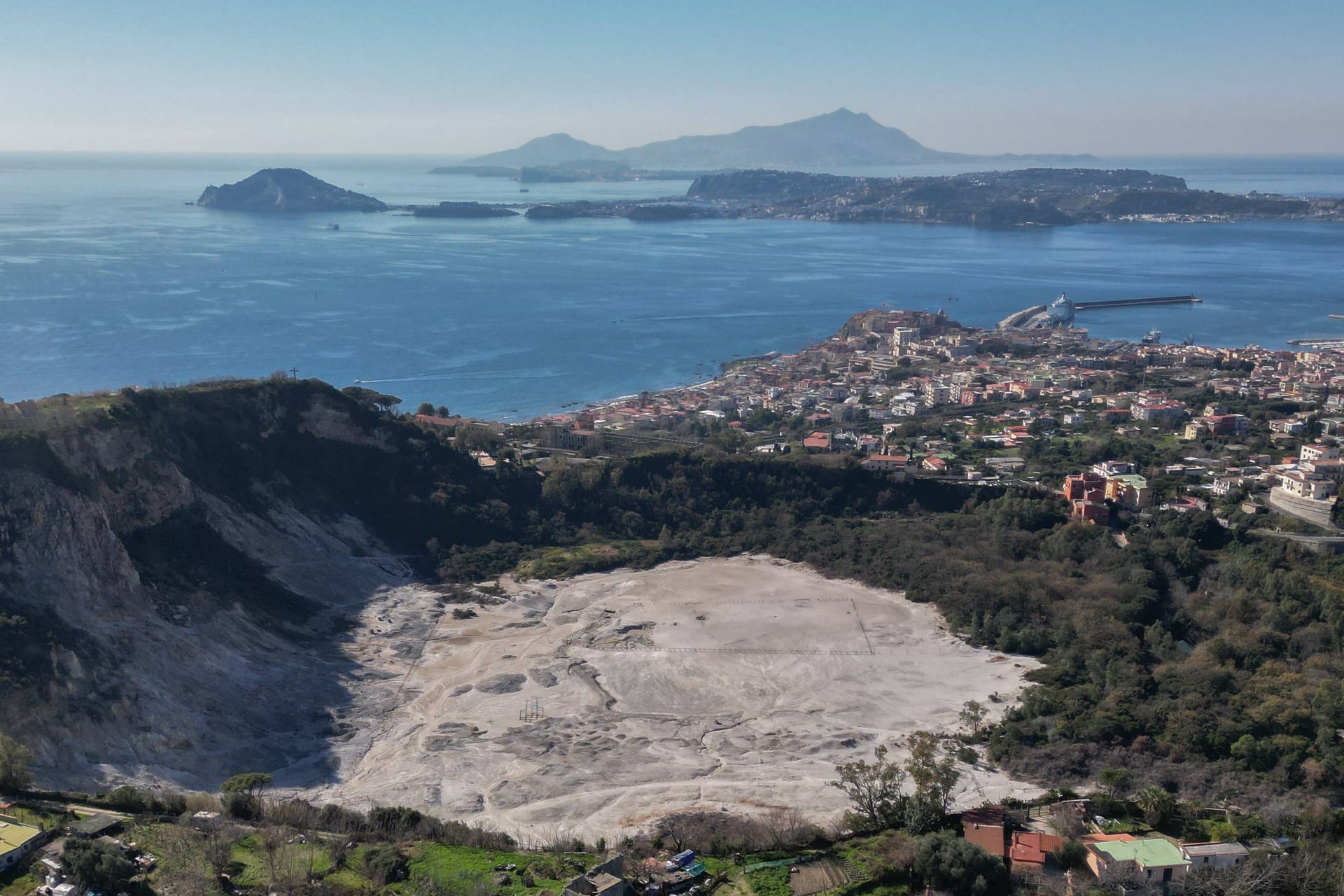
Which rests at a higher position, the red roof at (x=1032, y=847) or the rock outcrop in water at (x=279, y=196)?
the rock outcrop in water at (x=279, y=196)

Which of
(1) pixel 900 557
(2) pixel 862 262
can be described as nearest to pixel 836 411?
(1) pixel 900 557

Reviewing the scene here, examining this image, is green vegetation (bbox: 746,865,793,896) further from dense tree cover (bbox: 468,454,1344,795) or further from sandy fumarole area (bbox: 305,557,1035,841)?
dense tree cover (bbox: 468,454,1344,795)

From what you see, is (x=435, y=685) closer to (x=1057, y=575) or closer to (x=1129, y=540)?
(x=1057, y=575)

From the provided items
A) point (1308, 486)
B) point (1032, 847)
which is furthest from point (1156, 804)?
point (1308, 486)

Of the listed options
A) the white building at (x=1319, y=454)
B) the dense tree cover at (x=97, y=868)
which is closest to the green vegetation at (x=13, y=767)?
the dense tree cover at (x=97, y=868)

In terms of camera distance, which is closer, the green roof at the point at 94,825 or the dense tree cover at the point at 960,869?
the dense tree cover at the point at 960,869

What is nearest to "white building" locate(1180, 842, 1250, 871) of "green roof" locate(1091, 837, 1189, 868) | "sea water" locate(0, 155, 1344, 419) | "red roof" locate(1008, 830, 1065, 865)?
"green roof" locate(1091, 837, 1189, 868)

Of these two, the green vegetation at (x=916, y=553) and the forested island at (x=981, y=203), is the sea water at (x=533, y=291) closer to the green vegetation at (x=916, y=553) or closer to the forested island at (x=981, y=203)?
the forested island at (x=981, y=203)
